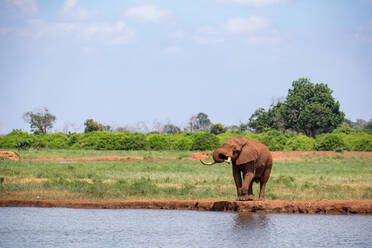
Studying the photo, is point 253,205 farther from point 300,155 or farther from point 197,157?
point 300,155

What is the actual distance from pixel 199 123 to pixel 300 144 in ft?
203

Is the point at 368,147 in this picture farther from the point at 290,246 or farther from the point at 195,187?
the point at 290,246

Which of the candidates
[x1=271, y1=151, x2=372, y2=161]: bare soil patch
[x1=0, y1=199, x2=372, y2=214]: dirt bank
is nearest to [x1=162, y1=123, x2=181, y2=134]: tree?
[x1=271, y1=151, x2=372, y2=161]: bare soil patch

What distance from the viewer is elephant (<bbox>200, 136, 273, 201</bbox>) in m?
18.1

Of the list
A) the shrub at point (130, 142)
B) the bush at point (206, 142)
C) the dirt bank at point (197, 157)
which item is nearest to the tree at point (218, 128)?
the bush at point (206, 142)

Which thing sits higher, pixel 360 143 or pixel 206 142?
pixel 206 142

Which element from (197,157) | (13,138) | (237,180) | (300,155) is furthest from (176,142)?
(237,180)

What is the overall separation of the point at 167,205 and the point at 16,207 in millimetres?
4968

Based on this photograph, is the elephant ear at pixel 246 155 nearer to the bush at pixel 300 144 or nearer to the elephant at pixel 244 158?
the elephant at pixel 244 158

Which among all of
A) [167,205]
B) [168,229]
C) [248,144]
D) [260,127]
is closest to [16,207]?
[167,205]

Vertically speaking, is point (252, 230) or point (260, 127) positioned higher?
point (260, 127)

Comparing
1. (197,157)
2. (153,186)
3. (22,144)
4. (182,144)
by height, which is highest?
(182,144)

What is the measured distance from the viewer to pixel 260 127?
83625 millimetres

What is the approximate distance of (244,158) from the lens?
18.3 meters
